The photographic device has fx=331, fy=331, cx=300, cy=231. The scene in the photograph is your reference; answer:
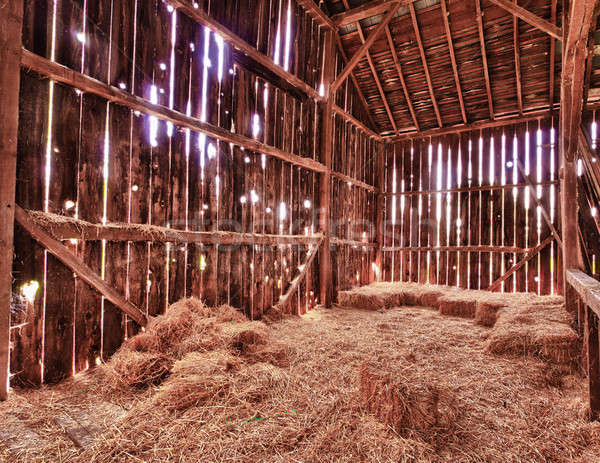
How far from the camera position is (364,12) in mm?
6094

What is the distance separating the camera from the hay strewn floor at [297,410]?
1955 mm

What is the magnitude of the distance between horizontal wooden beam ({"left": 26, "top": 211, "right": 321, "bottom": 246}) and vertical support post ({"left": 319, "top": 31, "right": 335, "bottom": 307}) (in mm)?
1810

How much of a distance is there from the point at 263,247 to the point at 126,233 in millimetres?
2157

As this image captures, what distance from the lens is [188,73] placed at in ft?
12.8

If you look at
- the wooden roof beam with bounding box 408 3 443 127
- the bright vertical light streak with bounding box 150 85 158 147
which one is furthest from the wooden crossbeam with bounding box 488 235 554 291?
the bright vertical light streak with bounding box 150 85 158 147

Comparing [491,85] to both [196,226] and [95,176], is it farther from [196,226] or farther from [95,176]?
[95,176]

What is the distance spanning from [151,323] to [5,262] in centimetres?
123

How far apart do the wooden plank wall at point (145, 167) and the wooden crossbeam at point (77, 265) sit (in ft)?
0.22

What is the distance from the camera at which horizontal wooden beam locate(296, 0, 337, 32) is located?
581cm

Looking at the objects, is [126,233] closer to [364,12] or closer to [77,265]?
[77,265]

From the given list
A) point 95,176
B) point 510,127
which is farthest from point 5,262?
point 510,127

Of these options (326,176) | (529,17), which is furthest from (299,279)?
(529,17)

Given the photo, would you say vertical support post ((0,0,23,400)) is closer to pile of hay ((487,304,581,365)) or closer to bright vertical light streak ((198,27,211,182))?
bright vertical light streak ((198,27,211,182))

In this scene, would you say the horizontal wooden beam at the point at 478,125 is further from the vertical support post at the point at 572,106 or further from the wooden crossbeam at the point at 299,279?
the wooden crossbeam at the point at 299,279
